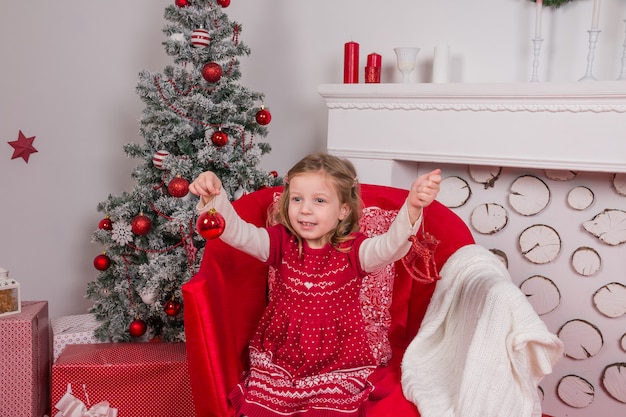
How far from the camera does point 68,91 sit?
2.88 metres

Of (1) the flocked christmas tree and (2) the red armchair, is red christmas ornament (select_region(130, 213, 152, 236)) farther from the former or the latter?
(2) the red armchair

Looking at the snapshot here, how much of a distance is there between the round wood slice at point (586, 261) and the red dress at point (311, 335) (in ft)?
3.22

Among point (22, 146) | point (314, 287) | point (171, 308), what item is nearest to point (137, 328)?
point (171, 308)

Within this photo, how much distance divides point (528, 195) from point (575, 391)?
0.79m

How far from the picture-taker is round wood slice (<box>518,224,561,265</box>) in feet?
7.50

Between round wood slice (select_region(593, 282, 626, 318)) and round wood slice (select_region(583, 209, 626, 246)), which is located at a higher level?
round wood slice (select_region(583, 209, 626, 246))

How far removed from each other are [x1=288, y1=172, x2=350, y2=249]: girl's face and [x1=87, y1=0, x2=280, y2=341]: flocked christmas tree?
0.53 m

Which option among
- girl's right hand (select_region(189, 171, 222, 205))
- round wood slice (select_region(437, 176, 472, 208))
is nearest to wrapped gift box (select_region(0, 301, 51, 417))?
girl's right hand (select_region(189, 171, 222, 205))

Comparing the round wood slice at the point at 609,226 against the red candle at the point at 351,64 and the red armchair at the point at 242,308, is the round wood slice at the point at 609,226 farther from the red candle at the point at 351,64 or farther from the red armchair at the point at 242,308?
the red candle at the point at 351,64

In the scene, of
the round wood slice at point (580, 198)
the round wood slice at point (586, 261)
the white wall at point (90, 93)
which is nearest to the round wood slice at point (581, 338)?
the round wood slice at point (586, 261)

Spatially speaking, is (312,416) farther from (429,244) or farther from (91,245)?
(91,245)

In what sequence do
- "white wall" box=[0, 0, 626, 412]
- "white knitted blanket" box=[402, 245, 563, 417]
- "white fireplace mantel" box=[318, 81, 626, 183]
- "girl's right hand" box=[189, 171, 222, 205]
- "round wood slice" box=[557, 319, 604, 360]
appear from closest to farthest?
"white knitted blanket" box=[402, 245, 563, 417]
"girl's right hand" box=[189, 171, 222, 205]
"white fireplace mantel" box=[318, 81, 626, 183]
"round wood slice" box=[557, 319, 604, 360]
"white wall" box=[0, 0, 626, 412]

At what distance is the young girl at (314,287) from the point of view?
150 centimetres

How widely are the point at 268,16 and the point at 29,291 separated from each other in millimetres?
1813
